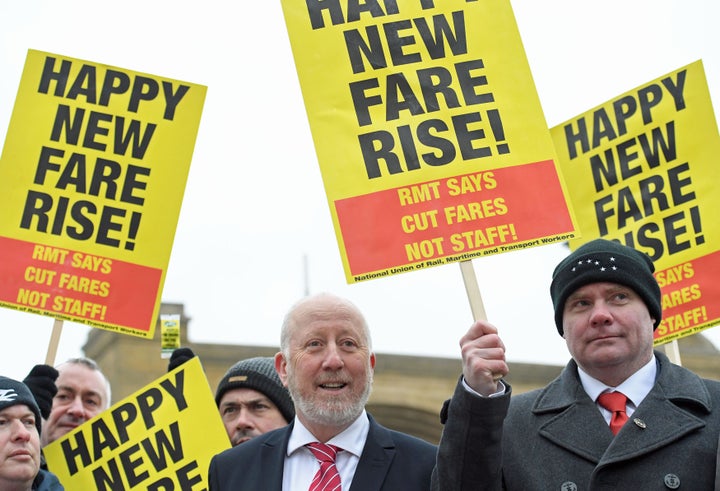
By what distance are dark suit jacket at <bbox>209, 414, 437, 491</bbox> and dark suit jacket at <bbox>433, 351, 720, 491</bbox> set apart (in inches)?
8.2

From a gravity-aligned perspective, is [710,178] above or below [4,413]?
above

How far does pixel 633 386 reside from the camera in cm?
358

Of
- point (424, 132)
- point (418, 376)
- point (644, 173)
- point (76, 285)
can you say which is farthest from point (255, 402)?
point (418, 376)

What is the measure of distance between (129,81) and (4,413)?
1.97 m

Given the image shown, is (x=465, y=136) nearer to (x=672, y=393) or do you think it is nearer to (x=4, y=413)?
(x=672, y=393)

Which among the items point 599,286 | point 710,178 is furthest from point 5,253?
point 710,178

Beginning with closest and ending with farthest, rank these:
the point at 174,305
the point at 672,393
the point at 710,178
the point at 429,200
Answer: the point at 672,393 < the point at 429,200 < the point at 710,178 < the point at 174,305

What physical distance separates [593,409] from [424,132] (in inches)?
49.3

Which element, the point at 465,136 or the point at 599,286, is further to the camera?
the point at 465,136

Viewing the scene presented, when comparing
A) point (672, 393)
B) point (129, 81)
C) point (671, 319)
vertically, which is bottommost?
point (672, 393)

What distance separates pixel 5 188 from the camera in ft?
17.2

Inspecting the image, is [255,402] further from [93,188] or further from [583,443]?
[583,443]

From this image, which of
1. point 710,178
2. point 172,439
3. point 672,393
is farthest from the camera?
point 710,178

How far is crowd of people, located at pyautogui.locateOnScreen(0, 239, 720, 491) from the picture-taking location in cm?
331
